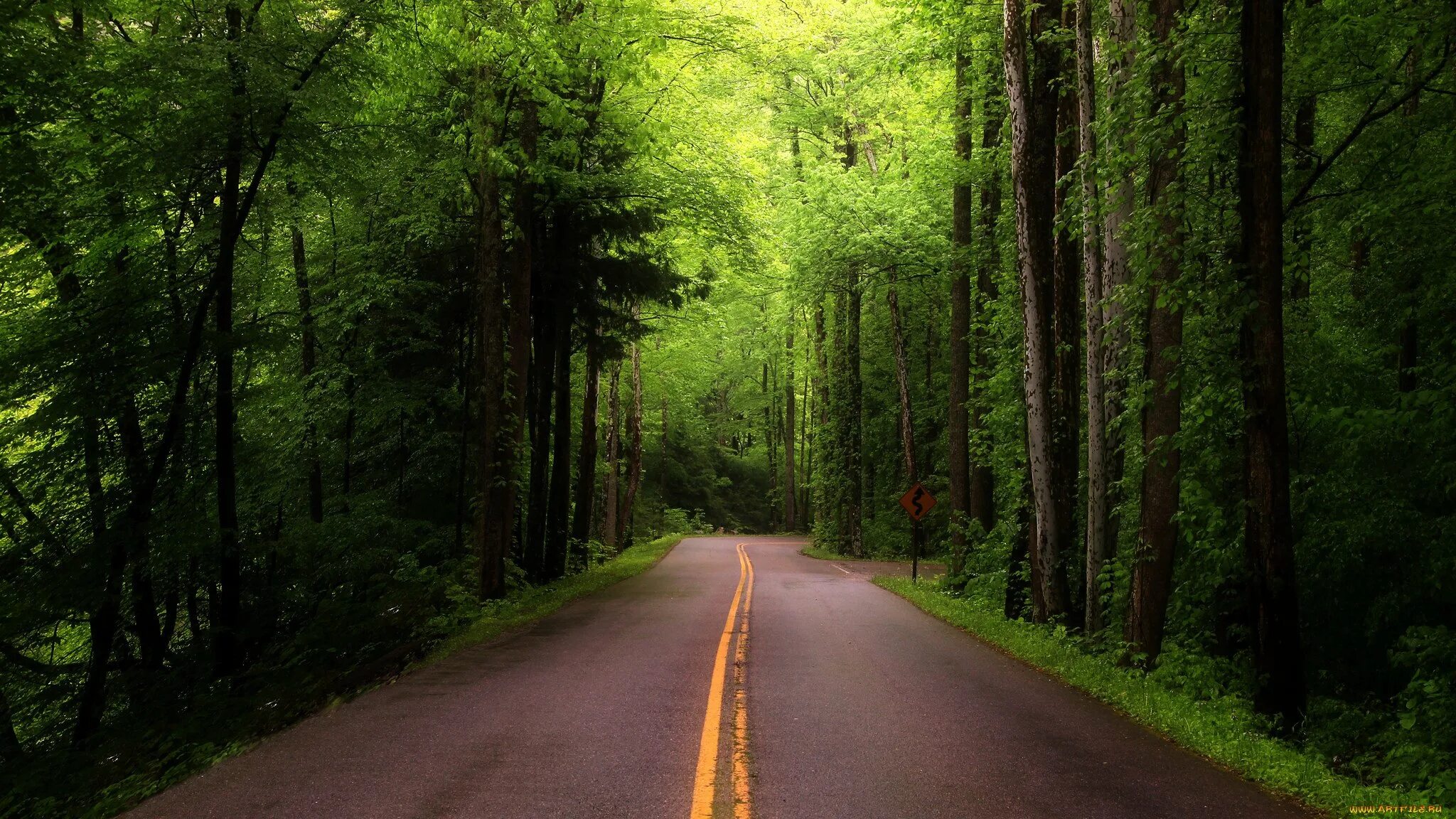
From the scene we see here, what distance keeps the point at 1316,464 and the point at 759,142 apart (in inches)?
701

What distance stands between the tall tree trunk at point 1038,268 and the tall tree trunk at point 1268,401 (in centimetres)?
463

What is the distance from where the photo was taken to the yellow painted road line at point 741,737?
459 cm

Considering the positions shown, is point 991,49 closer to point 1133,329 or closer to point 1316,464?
point 1133,329

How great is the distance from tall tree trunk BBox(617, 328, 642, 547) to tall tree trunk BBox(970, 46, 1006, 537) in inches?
509

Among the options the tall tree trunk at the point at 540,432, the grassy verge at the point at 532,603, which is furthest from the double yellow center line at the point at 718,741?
the tall tree trunk at the point at 540,432

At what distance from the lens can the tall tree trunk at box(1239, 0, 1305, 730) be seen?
6840 mm

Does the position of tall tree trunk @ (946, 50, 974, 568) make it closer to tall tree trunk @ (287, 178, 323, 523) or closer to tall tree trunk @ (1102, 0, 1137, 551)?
tall tree trunk @ (1102, 0, 1137, 551)

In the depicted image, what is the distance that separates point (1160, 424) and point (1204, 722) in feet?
10.7

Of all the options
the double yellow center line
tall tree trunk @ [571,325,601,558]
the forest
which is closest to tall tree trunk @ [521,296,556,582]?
the forest

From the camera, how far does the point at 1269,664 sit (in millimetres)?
6992

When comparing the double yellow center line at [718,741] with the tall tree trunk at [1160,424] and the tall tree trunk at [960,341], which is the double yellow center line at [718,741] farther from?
the tall tree trunk at [960,341]

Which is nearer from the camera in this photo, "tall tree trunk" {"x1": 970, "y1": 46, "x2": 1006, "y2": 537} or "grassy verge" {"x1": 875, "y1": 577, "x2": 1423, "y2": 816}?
"grassy verge" {"x1": 875, "y1": 577, "x2": 1423, "y2": 816}

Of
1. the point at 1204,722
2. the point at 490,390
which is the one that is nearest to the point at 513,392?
the point at 490,390

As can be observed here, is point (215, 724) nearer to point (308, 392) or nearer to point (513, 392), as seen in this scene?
point (513, 392)
